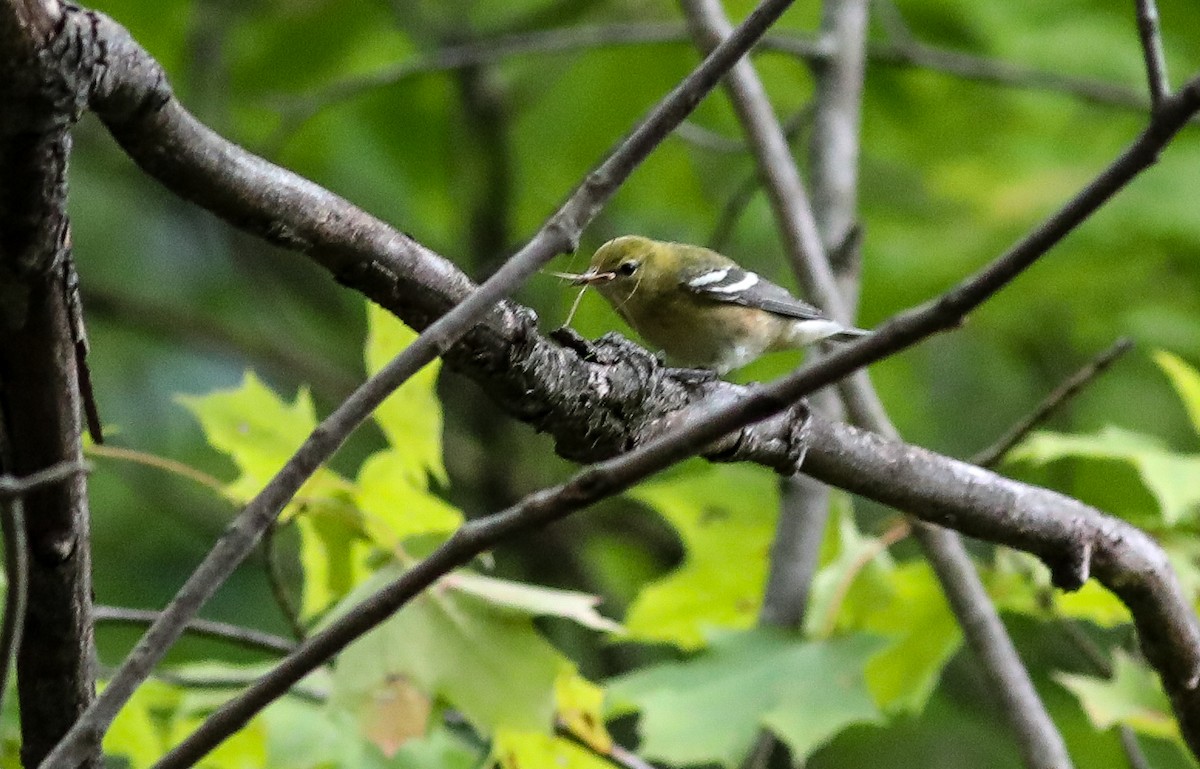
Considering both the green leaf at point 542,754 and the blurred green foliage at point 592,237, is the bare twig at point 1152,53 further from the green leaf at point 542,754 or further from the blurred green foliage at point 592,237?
the blurred green foliage at point 592,237

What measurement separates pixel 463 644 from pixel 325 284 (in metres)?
4.40

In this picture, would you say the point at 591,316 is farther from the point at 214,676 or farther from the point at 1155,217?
the point at 1155,217

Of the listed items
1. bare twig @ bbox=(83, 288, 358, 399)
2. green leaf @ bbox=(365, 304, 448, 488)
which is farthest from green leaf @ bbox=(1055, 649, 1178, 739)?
bare twig @ bbox=(83, 288, 358, 399)

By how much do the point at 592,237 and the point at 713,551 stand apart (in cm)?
228

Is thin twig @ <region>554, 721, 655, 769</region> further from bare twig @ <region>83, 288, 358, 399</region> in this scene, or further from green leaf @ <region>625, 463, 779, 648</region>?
bare twig @ <region>83, 288, 358, 399</region>

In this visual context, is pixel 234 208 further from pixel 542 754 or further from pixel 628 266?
pixel 628 266

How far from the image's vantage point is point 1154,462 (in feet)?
9.50

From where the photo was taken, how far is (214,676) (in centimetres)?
257

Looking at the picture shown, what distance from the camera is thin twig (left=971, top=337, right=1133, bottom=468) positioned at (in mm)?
2363

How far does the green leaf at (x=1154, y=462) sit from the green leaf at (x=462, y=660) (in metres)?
1.34

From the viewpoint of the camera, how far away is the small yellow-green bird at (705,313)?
3752mm

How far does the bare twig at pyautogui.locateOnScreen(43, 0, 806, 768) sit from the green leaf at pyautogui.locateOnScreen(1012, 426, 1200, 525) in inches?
74.4

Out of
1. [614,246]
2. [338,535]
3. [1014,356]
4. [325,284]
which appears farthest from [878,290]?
[338,535]

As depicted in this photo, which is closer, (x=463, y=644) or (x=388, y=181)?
(x=463, y=644)
